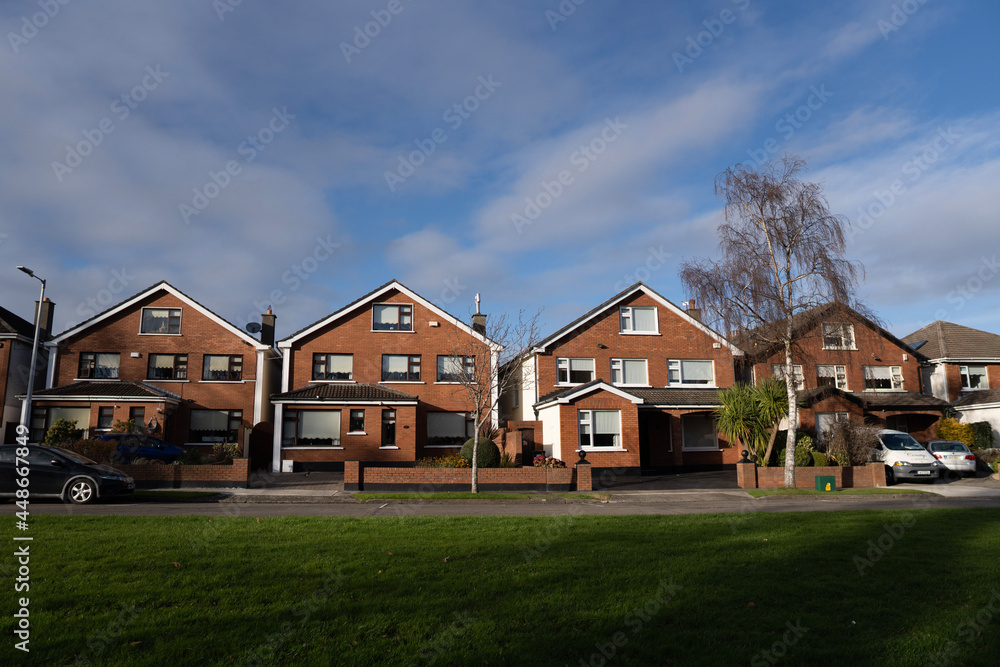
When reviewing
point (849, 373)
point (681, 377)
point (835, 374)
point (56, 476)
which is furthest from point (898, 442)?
point (56, 476)

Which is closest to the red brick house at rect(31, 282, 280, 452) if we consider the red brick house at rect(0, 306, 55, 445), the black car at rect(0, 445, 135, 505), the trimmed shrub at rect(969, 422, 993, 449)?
the red brick house at rect(0, 306, 55, 445)

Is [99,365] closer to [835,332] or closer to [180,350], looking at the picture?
[180,350]

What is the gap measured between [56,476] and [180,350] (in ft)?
57.3

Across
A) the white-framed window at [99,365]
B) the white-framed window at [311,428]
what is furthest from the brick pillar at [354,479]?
the white-framed window at [99,365]

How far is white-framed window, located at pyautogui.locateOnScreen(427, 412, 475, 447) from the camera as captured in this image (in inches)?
1253

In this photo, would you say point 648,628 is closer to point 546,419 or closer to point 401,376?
point 546,419

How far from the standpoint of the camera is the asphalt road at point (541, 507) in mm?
14852

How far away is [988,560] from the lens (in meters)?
8.91

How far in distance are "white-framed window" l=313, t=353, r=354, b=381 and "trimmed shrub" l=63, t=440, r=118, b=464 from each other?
384 inches

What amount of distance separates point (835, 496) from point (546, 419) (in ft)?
42.5

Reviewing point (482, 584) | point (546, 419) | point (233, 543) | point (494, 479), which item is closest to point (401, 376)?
point (546, 419)

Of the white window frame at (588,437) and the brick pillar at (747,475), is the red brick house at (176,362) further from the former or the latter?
the brick pillar at (747,475)

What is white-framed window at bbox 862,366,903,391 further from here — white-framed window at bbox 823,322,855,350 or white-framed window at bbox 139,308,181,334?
white-framed window at bbox 139,308,181,334

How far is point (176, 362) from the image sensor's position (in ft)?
106
